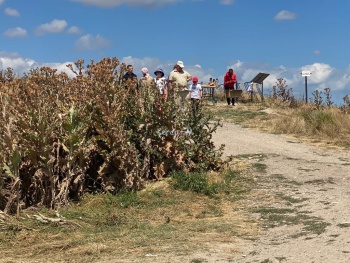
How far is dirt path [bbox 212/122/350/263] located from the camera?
5.35 m

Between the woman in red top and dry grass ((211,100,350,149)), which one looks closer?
dry grass ((211,100,350,149))

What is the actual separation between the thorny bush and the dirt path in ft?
4.72

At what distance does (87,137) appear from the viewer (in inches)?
319

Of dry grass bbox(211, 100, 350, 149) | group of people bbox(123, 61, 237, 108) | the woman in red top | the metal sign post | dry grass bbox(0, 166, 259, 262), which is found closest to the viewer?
dry grass bbox(0, 166, 259, 262)

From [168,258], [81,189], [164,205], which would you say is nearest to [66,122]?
[81,189]

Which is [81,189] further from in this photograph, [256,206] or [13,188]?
[256,206]

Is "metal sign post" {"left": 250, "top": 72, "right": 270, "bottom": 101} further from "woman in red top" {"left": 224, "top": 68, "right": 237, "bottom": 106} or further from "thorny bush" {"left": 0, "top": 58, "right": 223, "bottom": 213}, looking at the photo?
"thorny bush" {"left": 0, "top": 58, "right": 223, "bottom": 213}

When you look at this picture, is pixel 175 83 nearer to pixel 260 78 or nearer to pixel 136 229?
pixel 136 229

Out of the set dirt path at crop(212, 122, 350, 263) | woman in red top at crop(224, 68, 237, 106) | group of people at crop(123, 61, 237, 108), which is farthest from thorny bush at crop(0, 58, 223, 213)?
woman in red top at crop(224, 68, 237, 106)

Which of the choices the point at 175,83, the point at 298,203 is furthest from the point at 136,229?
Answer: the point at 175,83

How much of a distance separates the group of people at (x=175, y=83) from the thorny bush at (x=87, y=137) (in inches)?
7.9

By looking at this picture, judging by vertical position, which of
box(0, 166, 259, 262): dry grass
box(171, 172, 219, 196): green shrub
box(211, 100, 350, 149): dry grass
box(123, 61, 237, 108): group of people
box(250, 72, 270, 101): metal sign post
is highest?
box(250, 72, 270, 101): metal sign post

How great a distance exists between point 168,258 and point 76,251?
103cm

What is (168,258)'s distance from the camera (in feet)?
17.4
